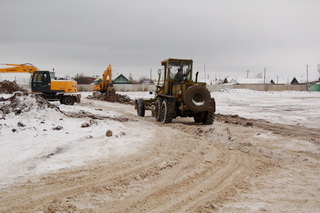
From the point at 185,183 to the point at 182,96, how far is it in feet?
28.3

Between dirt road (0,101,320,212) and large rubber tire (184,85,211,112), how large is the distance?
14.9 feet

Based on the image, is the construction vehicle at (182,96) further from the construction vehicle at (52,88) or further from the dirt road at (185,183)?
the construction vehicle at (52,88)

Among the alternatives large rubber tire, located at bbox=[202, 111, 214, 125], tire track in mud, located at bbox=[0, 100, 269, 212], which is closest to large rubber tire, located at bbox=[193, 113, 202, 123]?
large rubber tire, located at bbox=[202, 111, 214, 125]

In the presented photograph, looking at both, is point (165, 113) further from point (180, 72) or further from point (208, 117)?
point (180, 72)

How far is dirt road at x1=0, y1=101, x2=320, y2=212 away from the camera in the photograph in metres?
4.85

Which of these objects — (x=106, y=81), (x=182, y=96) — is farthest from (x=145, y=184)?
(x=106, y=81)

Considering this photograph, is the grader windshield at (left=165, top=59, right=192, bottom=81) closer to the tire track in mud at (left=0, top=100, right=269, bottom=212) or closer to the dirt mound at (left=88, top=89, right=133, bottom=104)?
the tire track in mud at (left=0, top=100, right=269, bottom=212)

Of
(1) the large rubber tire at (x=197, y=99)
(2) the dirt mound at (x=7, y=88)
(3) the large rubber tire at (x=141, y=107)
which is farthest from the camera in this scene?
(2) the dirt mound at (x=7, y=88)

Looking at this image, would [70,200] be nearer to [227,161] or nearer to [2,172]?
[2,172]

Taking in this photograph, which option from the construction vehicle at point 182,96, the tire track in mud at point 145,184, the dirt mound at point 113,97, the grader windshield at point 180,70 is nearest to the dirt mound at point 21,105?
the construction vehicle at point 182,96

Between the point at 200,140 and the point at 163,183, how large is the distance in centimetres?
457

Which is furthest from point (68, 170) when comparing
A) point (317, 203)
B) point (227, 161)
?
point (317, 203)

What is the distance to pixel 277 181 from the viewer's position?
6.11 meters

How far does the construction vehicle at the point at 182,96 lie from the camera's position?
1382cm
